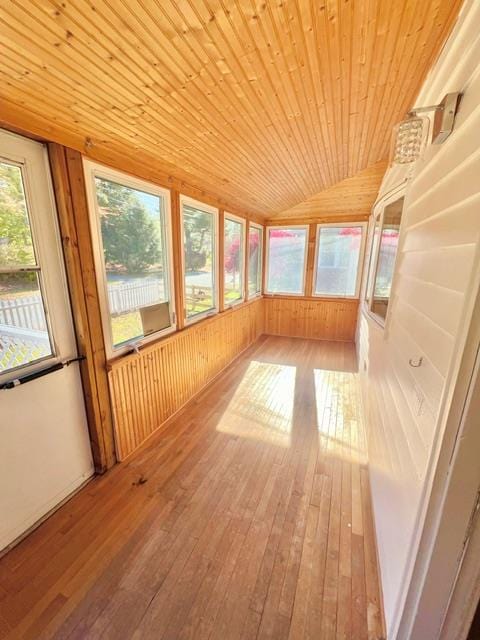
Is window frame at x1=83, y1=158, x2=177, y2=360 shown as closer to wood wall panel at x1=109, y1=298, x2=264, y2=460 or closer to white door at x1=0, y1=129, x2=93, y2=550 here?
wood wall panel at x1=109, y1=298, x2=264, y2=460

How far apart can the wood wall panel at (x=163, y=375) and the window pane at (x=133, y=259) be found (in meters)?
0.26

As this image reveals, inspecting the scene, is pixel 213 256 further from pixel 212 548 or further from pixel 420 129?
pixel 212 548

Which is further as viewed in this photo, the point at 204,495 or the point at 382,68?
the point at 204,495

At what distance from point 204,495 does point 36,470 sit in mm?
1124

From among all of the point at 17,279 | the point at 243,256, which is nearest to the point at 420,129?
the point at 17,279

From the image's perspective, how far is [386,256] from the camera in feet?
8.70

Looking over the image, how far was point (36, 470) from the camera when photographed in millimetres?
1679

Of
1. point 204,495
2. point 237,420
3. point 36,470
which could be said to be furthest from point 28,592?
point 237,420

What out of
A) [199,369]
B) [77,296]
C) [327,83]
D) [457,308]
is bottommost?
[199,369]

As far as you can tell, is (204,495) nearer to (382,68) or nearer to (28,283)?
(28,283)

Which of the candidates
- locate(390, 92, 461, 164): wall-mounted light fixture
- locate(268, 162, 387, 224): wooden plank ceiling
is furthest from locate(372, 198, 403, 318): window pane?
locate(268, 162, 387, 224): wooden plank ceiling

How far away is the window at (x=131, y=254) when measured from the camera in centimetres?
193

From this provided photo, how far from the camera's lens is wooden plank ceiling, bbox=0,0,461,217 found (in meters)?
0.95

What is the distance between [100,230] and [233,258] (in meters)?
2.62
